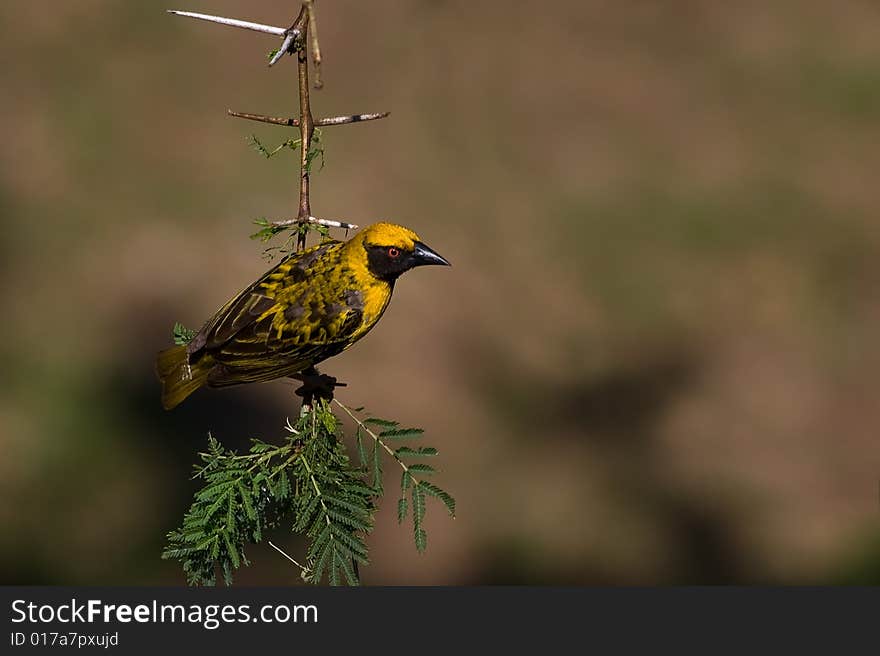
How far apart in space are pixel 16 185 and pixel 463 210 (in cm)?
359

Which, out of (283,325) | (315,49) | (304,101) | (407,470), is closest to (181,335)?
(283,325)

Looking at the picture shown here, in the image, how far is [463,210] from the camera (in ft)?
29.2

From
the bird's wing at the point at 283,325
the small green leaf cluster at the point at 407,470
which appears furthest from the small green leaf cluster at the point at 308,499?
the bird's wing at the point at 283,325

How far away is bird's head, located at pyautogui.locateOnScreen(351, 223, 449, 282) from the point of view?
11.1ft

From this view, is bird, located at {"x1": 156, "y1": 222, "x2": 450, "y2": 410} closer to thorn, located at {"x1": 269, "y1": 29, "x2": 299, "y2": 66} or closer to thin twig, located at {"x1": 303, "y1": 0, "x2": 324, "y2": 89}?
thorn, located at {"x1": 269, "y1": 29, "x2": 299, "y2": 66}

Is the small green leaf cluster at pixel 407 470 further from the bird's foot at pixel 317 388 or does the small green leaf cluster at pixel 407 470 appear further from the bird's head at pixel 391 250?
the bird's head at pixel 391 250

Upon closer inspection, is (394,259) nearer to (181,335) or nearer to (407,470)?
(407,470)

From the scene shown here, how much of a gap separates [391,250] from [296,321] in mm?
397

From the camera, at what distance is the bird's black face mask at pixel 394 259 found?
337 cm

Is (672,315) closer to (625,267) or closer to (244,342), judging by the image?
(625,267)

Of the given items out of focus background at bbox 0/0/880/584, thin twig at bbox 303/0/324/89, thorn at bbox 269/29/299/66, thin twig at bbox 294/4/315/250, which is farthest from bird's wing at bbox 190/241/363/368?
out of focus background at bbox 0/0/880/584

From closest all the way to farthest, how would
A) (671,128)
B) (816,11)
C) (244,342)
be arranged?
1. (244,342)
2. (671,128)
3. (816,11)

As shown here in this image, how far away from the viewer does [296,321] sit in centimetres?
348

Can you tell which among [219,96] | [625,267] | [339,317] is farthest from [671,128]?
[339,317]
